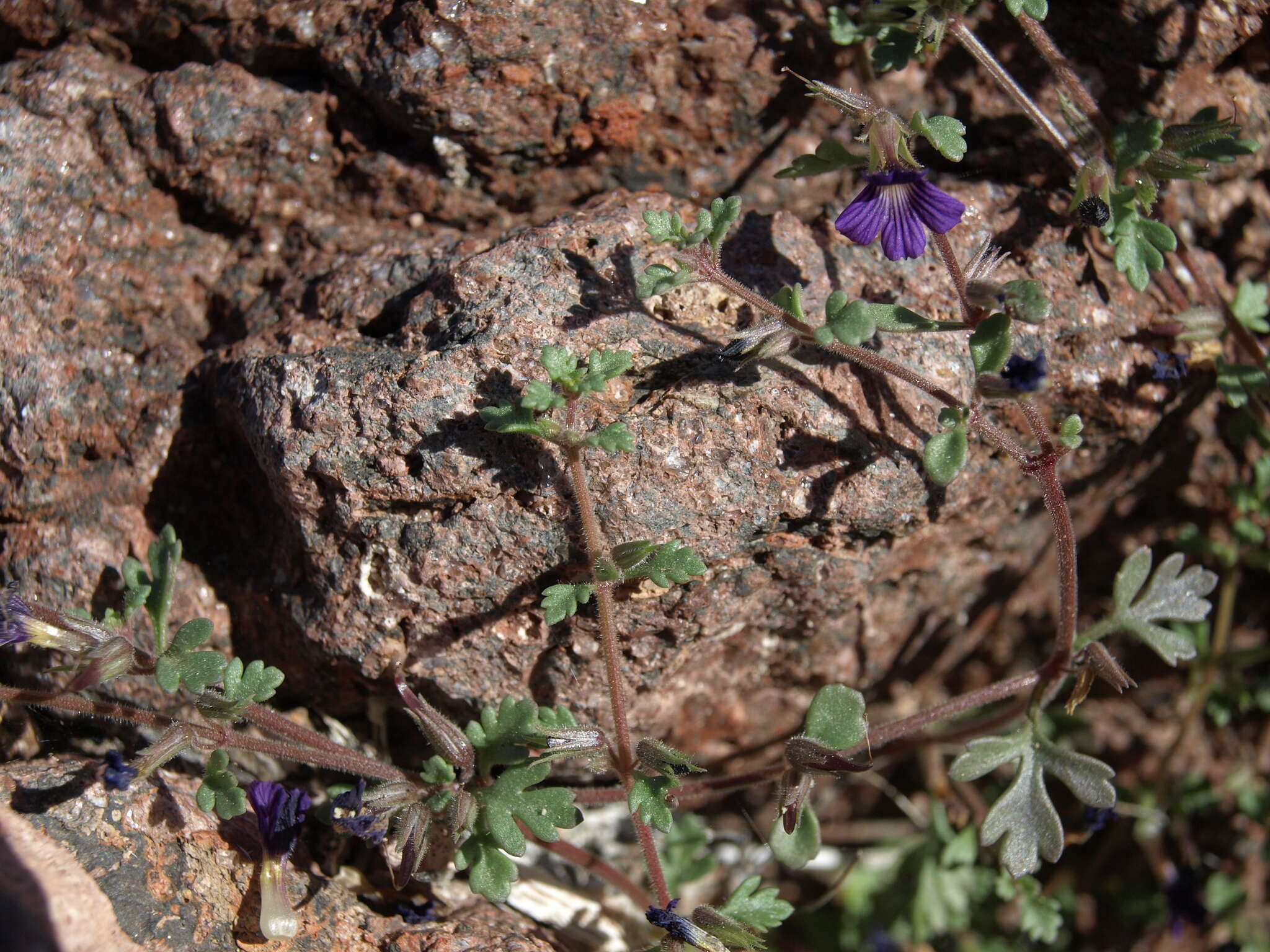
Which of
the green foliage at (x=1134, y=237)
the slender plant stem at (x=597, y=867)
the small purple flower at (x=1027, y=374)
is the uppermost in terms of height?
the green foliage at (x=1134, y=237)

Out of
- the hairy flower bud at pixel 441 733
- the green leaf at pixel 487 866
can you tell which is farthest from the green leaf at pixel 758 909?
the hairy flower bud at pixel 441 733

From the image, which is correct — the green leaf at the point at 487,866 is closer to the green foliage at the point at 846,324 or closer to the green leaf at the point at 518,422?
the green leaf at the point at 518,422

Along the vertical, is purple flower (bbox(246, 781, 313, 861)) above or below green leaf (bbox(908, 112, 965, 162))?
below

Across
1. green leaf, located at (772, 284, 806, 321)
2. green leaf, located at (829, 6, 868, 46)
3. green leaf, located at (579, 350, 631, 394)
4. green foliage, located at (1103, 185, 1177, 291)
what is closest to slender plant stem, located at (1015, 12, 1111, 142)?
green foliage, located at (1103, 185, 1177, 291)

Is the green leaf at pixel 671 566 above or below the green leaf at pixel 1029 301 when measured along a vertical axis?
below

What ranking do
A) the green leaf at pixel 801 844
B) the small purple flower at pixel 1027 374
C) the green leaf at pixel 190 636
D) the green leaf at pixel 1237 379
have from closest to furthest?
the small purple flower at pixel 1027 374 → the green leaf at pixel 190 636 → the green leaf at pixel 801 844 → the green leaf at pixel 1237 379

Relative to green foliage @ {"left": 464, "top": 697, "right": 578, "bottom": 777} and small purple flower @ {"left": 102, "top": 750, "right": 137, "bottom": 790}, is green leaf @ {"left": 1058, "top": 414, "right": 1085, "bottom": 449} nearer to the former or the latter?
green foliage @ {"left": 464, "top": 697, "right": 578, "bottom": 777}

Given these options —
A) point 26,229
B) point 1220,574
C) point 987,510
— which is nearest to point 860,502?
point 987,510
